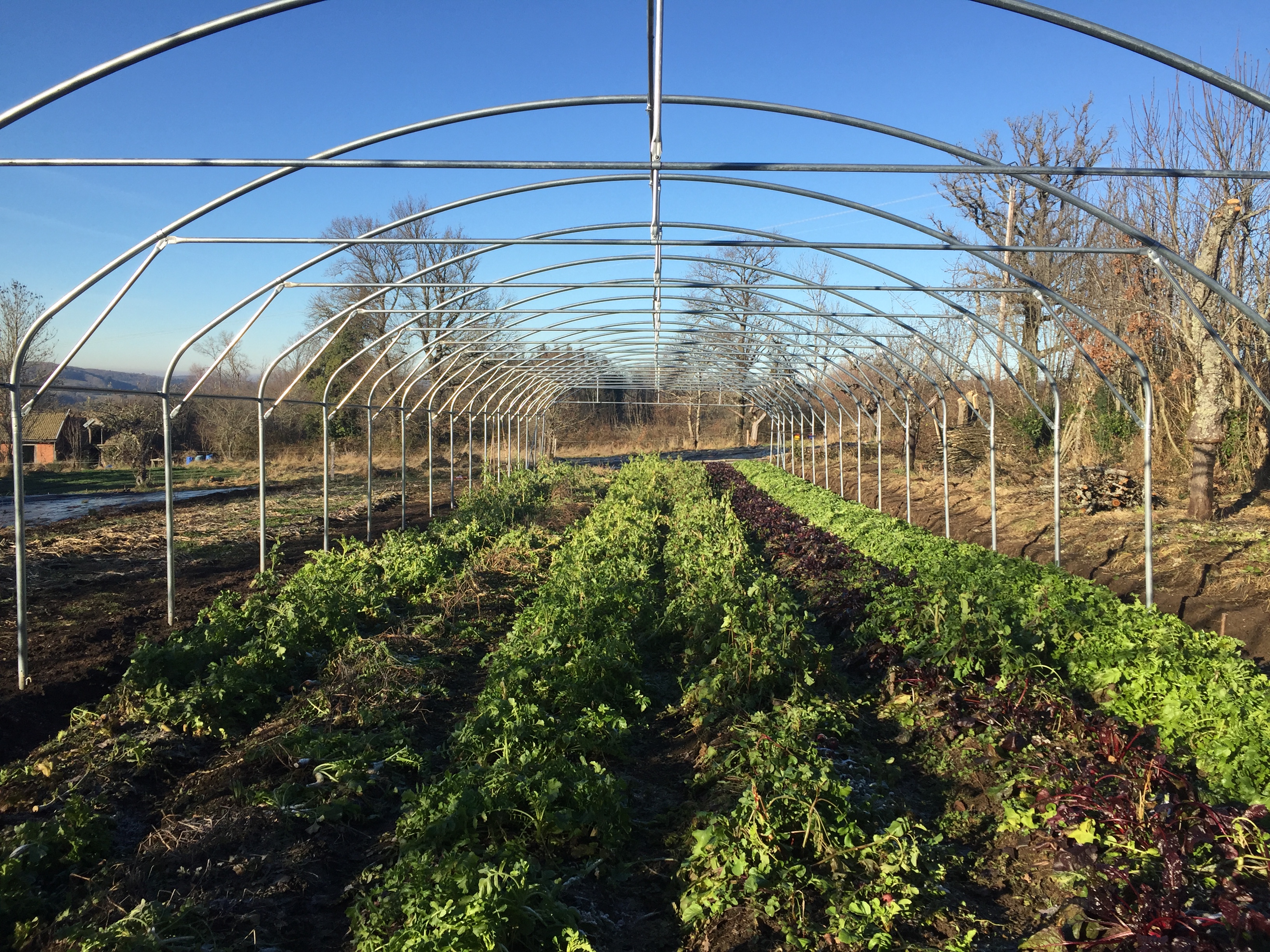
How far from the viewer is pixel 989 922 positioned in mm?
3762

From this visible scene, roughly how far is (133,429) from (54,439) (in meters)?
8.40

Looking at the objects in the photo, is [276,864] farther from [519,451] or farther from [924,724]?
[519,451]

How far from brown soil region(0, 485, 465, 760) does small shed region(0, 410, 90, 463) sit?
53.4 feet

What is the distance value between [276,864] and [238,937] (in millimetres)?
590

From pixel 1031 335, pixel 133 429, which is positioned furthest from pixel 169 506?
pixel 1031 335

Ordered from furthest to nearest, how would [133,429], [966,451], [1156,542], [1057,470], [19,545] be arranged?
[133,429] → [966,451] → [1156,542] → [1057,470] → [19,545]

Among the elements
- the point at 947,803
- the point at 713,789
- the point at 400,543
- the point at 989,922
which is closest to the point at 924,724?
the point at 947,803

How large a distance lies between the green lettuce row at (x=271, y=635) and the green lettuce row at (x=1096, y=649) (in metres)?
4.78

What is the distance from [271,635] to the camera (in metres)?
7.07

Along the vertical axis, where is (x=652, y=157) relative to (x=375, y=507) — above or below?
above

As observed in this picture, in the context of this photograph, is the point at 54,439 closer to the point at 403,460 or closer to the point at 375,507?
the point at 375,507

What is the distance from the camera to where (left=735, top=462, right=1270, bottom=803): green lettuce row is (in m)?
4.72

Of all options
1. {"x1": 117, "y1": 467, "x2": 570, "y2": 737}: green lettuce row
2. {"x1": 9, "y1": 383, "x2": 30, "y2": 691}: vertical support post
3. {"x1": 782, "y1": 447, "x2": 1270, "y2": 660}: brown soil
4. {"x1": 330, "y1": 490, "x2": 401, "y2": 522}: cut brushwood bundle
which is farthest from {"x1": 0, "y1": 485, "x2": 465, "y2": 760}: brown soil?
{"x1": 782, "y1": 447, "x2": 1270, "y2": 660}: brown soil

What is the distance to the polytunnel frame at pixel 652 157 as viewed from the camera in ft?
12.6
